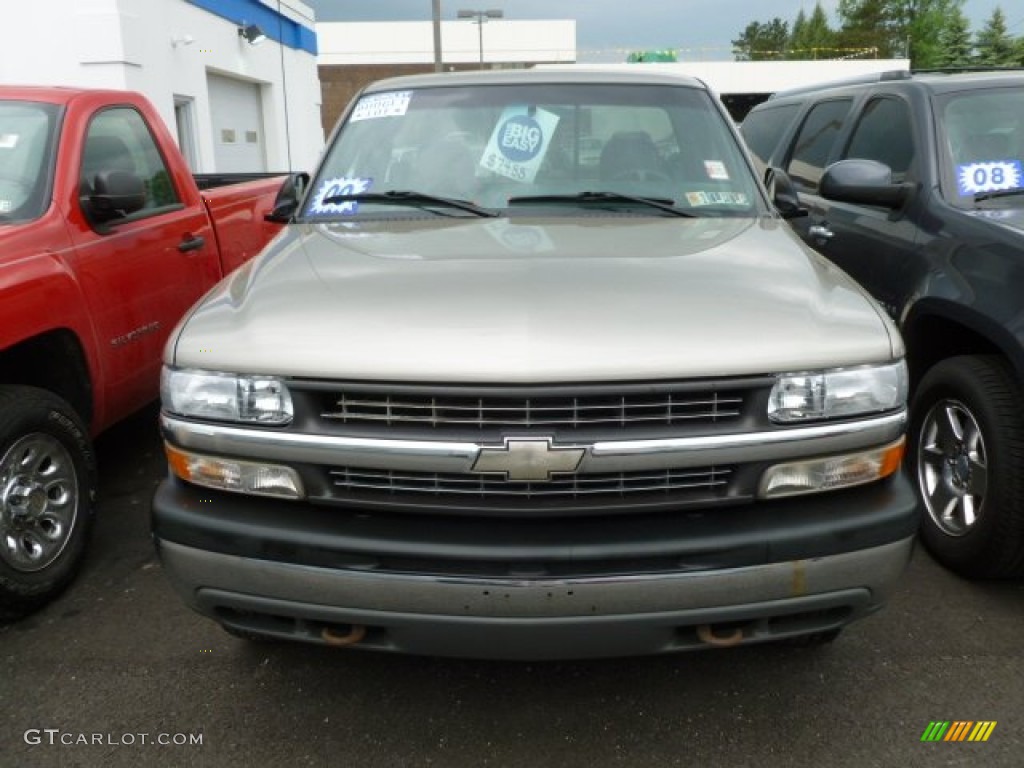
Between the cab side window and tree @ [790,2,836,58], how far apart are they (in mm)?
Answer: 83978

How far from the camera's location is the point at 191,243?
15.5 feet

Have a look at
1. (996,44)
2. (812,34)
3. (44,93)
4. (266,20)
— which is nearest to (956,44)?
(996,44)

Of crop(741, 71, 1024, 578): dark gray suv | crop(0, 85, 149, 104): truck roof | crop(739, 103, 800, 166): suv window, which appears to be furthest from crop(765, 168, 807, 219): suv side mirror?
crop(0, 85, 149, 104): truck roof

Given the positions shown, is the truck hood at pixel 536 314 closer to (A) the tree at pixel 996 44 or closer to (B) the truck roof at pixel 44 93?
(B) the truck roof at pixel 44 93

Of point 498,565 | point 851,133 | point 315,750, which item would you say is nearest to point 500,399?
point 498,565

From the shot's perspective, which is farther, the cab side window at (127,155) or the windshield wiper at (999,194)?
the cab side window at (127,155)

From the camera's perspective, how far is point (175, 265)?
14.9ft

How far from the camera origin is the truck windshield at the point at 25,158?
376cm

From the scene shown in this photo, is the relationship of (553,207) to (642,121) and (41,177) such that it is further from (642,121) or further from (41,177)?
(41,177)

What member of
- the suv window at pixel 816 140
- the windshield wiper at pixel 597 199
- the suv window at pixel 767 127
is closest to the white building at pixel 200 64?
the suv window at pixel 767 127

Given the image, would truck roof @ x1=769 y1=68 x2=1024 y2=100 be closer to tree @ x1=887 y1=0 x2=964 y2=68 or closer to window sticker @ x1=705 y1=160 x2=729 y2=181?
window sticker @ x1=705 y1=160 x2=729 y2=181

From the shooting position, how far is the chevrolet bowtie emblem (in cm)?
219

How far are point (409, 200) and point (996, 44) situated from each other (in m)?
66.6

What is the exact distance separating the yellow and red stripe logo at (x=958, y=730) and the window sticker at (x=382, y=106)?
2920 millimetres
